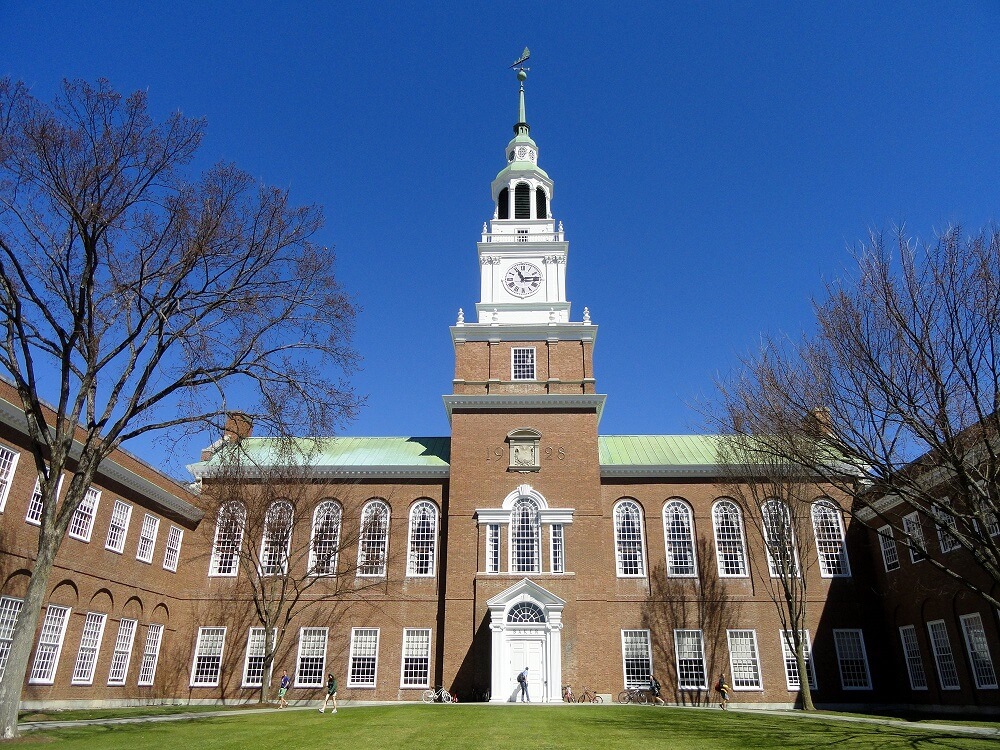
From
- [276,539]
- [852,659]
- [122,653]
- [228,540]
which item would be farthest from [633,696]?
[122,653]

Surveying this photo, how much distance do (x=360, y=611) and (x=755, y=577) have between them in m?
17.1

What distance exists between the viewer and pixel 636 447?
36.2 m

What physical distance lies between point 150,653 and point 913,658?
3087cm

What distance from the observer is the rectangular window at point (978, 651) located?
2425 centimetres

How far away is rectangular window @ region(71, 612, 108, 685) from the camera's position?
25.1 metres

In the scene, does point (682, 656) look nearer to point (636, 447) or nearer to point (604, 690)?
point (604, 690)

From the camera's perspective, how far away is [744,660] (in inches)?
1177

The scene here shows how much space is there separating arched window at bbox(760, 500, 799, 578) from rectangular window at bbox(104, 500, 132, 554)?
2474 centimetres

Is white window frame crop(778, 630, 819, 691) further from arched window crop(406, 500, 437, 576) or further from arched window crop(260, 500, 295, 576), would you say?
arched window crop(260, 500, 295, 576)

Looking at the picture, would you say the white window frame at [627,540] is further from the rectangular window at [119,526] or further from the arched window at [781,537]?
the rectangular window at [119,526]

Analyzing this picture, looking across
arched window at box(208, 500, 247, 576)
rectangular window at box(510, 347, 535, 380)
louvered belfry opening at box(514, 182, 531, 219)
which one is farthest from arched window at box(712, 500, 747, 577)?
arched window at box(208, 500, 247, 576)

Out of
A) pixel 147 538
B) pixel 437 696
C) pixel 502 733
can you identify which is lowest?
pixel 502 733

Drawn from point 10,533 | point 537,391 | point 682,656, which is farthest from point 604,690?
point 10,533

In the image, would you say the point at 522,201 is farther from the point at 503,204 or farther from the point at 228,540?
the point at 228,540
